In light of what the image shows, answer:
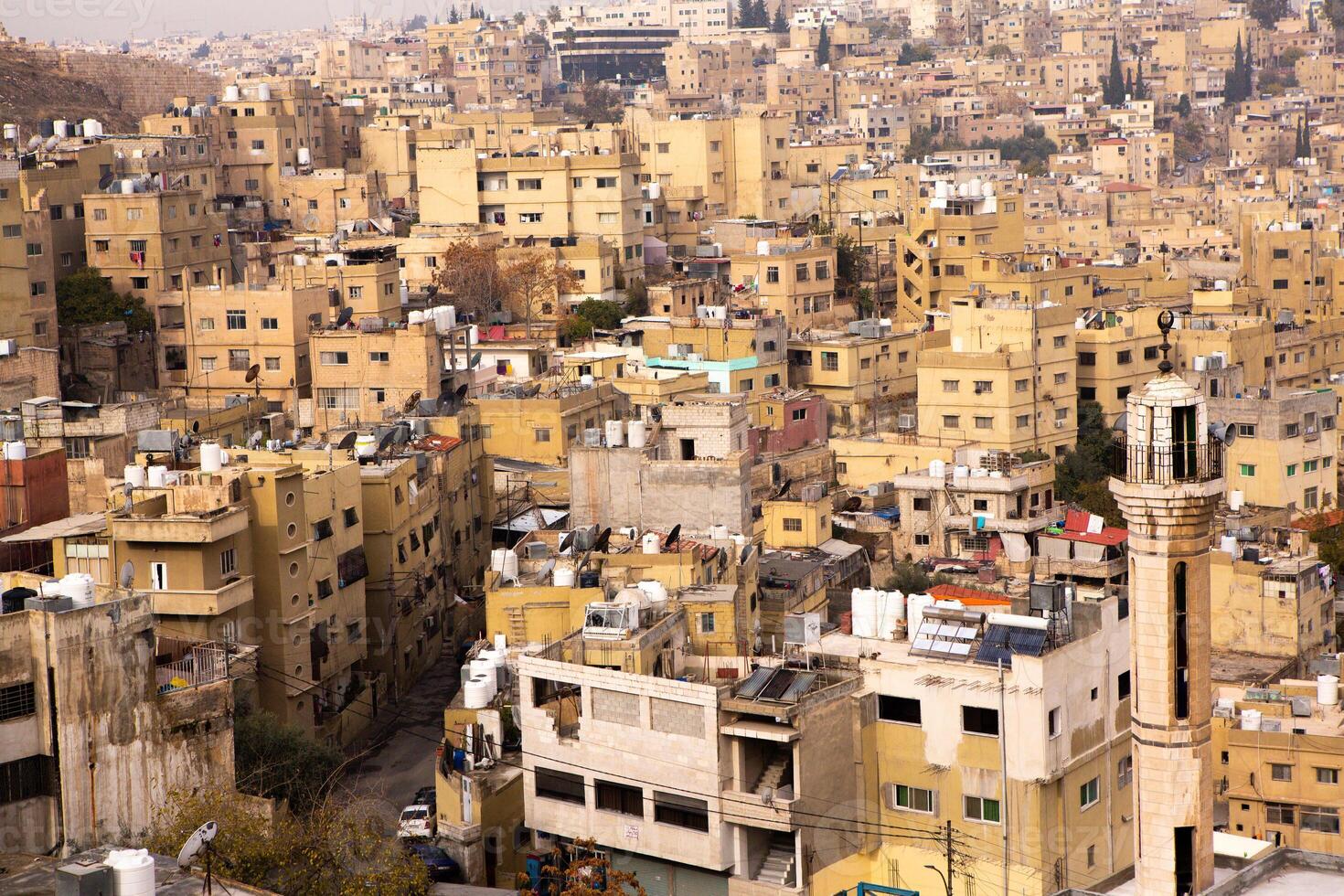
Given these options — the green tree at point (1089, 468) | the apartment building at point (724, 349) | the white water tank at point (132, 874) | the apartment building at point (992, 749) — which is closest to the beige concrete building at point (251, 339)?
the apartment building at point (724, 349)

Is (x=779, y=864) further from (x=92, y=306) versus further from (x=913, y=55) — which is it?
(x=913, y=55)

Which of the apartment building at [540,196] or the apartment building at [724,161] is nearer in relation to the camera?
the apartment building at [540,196]

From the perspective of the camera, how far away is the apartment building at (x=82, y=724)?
16.2m

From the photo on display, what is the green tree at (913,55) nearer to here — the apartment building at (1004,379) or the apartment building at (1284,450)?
the apartment building at (1004,379)

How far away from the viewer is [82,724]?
1638 centimetres

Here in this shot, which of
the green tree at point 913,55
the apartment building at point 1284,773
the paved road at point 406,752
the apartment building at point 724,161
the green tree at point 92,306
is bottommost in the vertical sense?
the apartment building at point 1284,773

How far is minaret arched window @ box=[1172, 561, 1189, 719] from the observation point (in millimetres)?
15289

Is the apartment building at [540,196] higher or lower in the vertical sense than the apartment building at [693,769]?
higher

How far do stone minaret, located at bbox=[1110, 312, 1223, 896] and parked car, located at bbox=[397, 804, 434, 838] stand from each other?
5.92 meters

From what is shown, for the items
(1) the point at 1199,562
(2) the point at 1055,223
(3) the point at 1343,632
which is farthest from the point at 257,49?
(1) the point at 1199,562

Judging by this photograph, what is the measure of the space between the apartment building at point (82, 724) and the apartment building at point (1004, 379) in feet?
59.7

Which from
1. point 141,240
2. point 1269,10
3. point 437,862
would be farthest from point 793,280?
point 1269,10

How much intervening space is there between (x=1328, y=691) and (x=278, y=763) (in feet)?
32.4

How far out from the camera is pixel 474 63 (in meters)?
94.8
